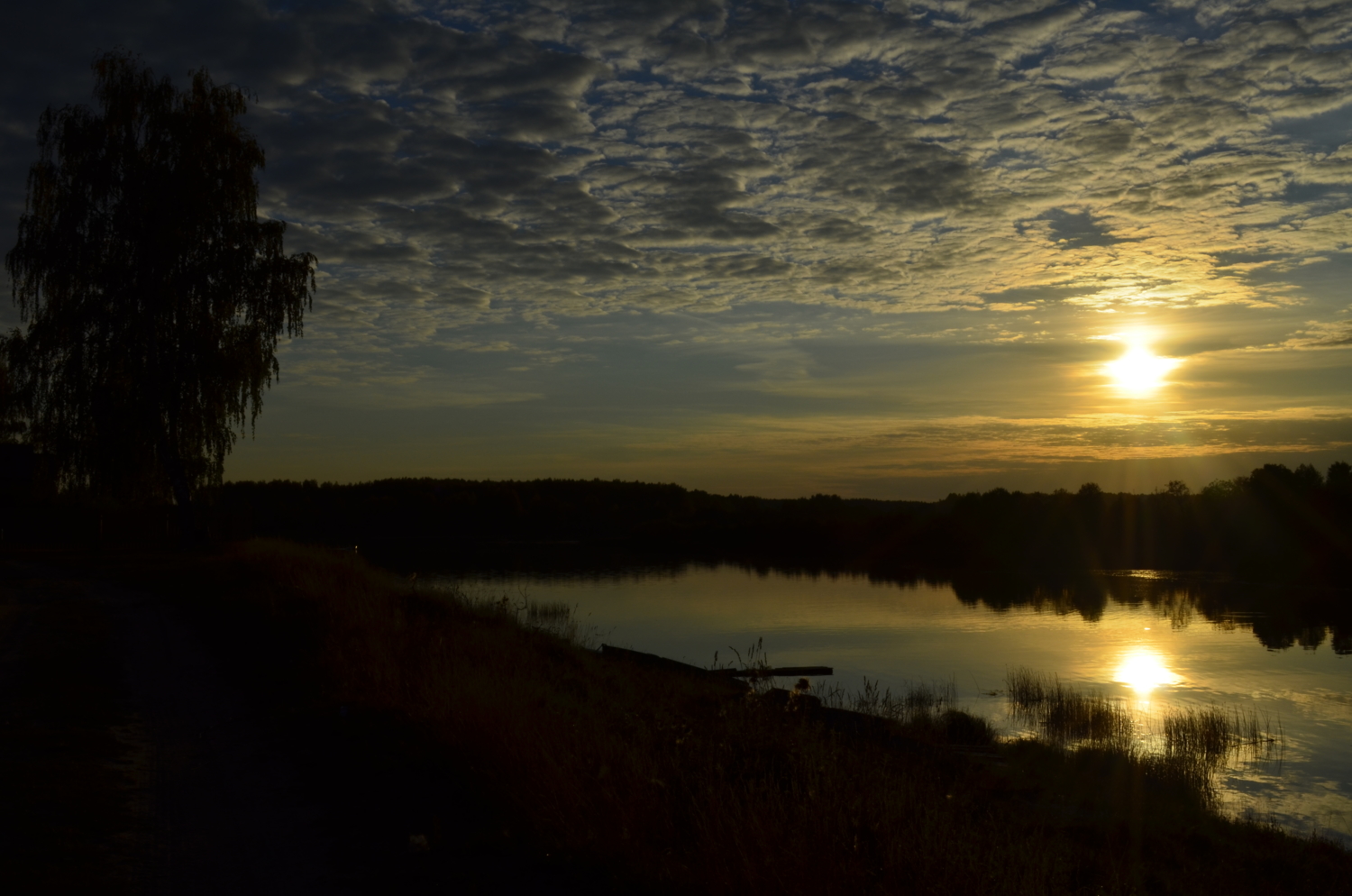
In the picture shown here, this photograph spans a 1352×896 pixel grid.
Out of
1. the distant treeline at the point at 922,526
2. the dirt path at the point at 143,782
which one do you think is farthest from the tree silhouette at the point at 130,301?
the distant treeline at the point at 922,526

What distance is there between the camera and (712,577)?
4781 cm

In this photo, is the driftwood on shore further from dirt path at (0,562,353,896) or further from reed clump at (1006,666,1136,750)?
dirt path at (0,562,353,896)

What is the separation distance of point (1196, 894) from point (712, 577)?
40.0 metres

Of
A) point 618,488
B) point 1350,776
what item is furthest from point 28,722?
point 618,488

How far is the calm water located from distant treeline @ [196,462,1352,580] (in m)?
16.6

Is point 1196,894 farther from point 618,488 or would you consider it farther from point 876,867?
point 618,488

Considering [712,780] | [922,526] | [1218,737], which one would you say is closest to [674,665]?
[1218,737]

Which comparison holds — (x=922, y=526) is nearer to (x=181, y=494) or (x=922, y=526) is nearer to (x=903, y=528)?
(x=903, y=528)

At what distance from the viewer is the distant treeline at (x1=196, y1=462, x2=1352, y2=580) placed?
57.3 metres

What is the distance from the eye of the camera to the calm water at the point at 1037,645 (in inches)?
584

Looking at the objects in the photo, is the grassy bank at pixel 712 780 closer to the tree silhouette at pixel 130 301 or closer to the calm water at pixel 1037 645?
the calm water at pixel 1037 645

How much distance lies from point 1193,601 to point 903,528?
34.5 meters

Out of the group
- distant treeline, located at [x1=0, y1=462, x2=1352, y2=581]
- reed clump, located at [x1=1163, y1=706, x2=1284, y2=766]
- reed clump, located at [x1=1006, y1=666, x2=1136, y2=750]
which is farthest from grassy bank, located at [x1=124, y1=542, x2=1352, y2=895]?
distant treeline, located at [x1=0, y1=462, x2=1352, y2=581]

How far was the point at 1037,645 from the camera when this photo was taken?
27.6 metres
